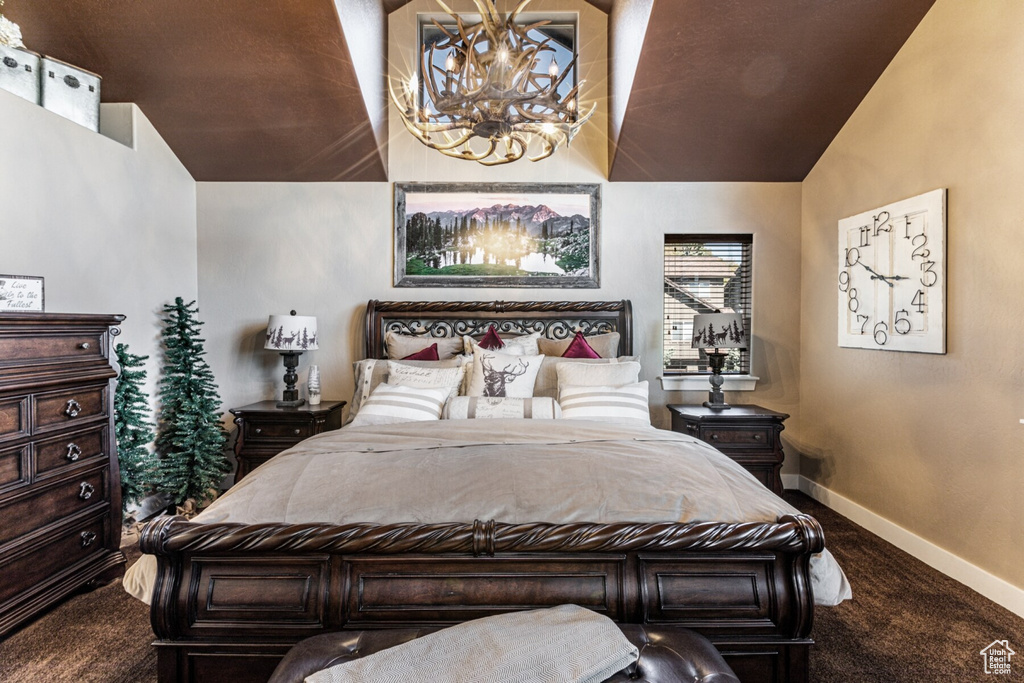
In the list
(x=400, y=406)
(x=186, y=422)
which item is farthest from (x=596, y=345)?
(x=186, y=422)

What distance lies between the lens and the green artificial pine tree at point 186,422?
371cm

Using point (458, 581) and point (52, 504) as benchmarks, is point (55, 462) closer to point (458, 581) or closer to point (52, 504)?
point (52, 504)

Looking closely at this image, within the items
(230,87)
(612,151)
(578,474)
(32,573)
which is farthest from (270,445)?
(612,151)

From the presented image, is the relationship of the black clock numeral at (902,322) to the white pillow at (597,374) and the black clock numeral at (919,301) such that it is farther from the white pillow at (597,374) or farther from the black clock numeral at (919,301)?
the white pillow at (597,374)

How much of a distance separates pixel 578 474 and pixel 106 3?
3441 mm

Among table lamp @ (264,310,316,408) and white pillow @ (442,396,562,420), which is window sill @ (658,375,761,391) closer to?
white pillow @ (442,396,562,420)

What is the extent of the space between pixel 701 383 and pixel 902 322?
141 centimetres

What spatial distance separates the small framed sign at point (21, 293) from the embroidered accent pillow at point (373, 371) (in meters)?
1.70

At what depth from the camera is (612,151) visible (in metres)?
4.07

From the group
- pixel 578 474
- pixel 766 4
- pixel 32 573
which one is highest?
pixel 766 4

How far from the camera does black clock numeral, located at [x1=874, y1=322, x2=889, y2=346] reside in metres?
3.28

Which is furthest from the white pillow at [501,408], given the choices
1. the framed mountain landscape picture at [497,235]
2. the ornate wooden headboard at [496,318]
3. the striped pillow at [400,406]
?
the framed mountain landscape picture at [497,235]

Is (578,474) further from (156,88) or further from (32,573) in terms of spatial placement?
(156,88)

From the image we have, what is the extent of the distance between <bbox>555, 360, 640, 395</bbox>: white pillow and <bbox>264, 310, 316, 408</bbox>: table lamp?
186 centimetres
